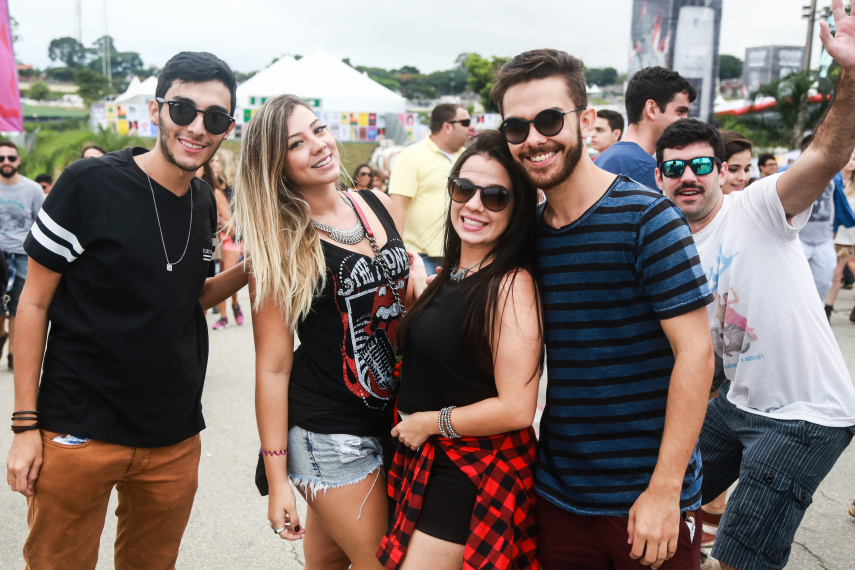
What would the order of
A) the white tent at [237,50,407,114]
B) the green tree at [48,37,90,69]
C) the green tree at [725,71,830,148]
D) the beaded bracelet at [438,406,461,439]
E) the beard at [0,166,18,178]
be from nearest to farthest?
the beaded bracelet at [438,406,461,439] < the beard at [0,166,18,178] < the green tree at [725,71,830,148] < the white tent at [237,50,407,114] < the green tree at [48,37,90,69]

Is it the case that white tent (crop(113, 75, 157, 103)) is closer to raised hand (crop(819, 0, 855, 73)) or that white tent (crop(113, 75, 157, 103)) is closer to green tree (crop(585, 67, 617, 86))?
raised hand (crop(819, 0, 855, 73))

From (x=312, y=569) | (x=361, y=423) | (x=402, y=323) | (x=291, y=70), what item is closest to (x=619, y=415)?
(x=402, y=323)

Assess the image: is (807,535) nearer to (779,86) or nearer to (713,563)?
(713,563)

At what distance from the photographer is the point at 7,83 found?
724 centimetres

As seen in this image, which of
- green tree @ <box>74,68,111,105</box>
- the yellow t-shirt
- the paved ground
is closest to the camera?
the paved ground

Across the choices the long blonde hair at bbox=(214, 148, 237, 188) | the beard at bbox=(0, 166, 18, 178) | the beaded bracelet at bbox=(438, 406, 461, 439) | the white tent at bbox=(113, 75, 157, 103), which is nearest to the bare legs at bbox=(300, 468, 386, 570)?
the beaded bracelet at bbox=(438, 406, 461, 439)

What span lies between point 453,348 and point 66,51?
165m

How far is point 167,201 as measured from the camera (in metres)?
2.18

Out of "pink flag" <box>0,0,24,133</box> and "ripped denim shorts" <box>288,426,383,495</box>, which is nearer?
"ripped denim shorts" <box>288,426,383,495</box>

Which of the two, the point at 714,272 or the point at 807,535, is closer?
the point at 714,272

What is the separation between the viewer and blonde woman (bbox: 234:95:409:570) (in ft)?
6.74

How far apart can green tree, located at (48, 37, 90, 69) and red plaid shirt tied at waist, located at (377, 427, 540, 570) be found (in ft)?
517

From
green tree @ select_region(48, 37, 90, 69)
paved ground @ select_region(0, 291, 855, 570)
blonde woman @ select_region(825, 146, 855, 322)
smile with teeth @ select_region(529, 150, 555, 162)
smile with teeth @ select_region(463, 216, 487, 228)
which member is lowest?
paved ground @ select_region(0, 291, 855, 570)

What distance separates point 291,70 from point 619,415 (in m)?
22.5
